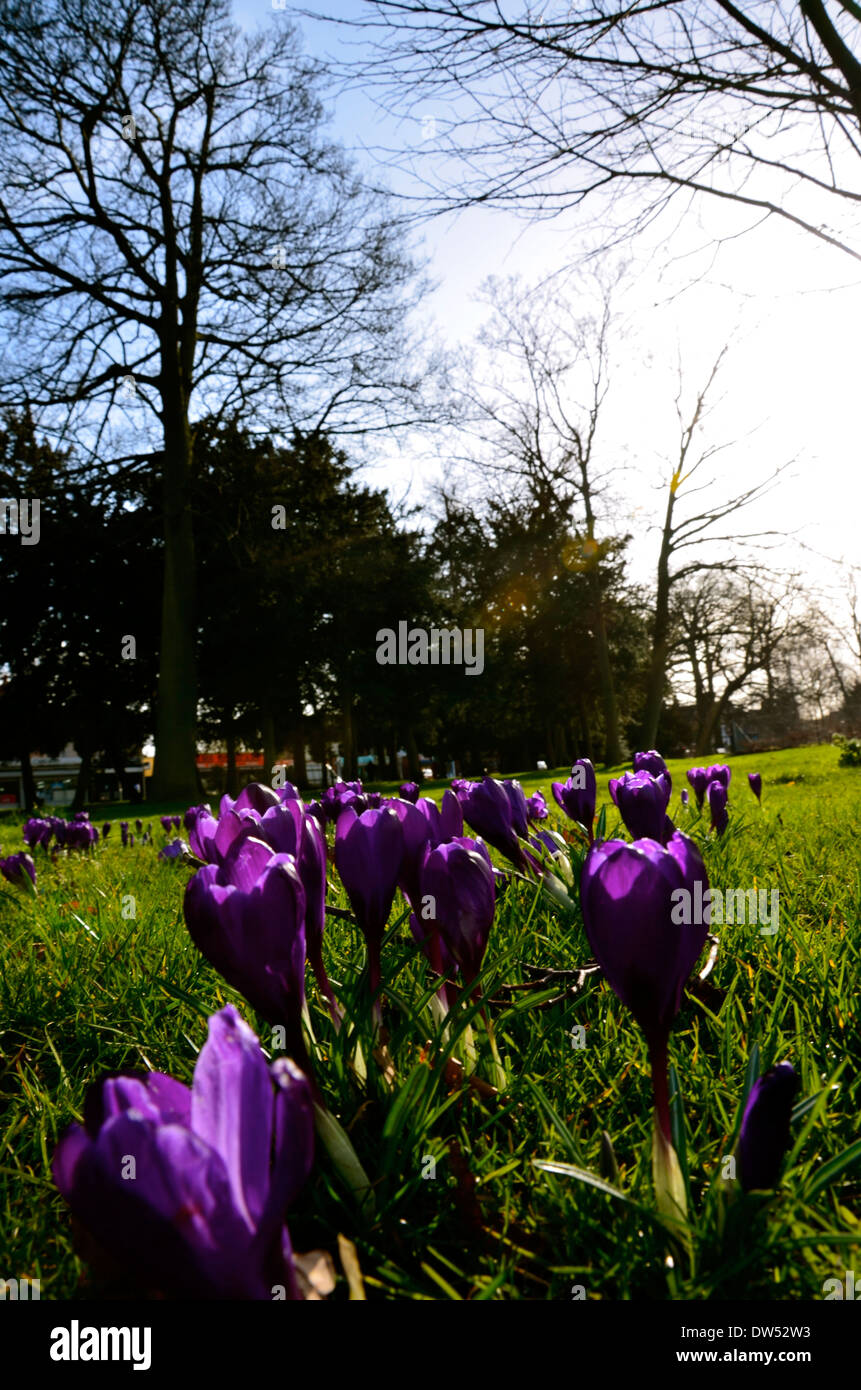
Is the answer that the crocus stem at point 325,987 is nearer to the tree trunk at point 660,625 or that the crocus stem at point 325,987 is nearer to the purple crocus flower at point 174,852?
the purple crocus flower at point 174,852

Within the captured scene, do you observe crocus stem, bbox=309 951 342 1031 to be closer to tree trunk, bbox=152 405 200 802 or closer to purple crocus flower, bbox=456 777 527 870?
purple crocus flower, bbox=456 777 527 870

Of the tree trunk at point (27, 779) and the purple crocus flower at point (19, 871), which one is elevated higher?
the purple crocus flower at point (19, 871)

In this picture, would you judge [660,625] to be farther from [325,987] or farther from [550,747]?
[325,987]

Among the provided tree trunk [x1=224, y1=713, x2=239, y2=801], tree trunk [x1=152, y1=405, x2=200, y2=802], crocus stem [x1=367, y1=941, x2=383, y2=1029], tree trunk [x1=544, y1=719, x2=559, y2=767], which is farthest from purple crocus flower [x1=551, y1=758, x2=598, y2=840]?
tree trunk [x1=544, y1=719, x2=559, y2=767]

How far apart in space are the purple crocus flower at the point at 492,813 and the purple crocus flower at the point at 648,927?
98 cm

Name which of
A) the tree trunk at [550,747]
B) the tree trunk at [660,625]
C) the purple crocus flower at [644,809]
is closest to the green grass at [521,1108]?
the purple crocus flower at [644,809]

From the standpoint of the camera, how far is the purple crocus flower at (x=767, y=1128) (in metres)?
0.77

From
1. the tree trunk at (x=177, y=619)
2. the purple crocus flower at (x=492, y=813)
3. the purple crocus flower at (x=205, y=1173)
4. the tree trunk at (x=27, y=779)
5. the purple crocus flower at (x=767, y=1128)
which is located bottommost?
the tree trunk at (x=27, y=779)

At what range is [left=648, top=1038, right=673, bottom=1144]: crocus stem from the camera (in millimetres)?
834

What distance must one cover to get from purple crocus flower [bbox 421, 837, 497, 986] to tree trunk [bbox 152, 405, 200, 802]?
16.2 m
